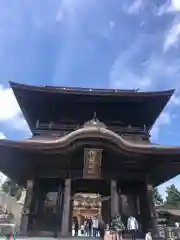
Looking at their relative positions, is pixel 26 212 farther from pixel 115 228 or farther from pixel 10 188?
pixel 10 188

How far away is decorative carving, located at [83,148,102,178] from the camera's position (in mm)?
11523

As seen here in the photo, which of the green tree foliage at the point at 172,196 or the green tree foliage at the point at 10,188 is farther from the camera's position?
the green tree foliage at the point at 172,196

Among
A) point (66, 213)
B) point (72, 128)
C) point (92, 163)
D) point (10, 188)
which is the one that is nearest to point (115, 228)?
point (66, 213)

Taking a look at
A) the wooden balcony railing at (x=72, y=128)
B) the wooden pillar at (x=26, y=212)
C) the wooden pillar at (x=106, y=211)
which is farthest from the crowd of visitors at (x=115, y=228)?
the wooden balcony railing at (x=72, y=128)

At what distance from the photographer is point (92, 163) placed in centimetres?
1169

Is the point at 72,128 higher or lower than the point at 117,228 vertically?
higher

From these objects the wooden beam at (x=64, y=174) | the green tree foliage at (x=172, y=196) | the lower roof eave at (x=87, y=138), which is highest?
the green tree foliage at (x=172, y=196)

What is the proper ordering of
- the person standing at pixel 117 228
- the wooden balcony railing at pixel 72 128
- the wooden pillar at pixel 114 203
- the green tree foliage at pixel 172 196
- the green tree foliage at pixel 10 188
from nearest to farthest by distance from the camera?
the person standing at pixel 117 228 → the wooden pillar at pixel 114 203 → the wooden balcony railing at pixel 72 128 → the green tree foliage at pixel 10 188 → the green tree foliage at pixel 172 196

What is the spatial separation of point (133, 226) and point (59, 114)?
22.2ft

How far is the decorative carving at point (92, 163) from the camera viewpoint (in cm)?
1152

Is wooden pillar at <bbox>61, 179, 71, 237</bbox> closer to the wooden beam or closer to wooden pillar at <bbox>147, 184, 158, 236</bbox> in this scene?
the wooden beam

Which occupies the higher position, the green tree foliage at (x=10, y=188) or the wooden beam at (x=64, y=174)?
the green tree foliage at (x=10, y=188)

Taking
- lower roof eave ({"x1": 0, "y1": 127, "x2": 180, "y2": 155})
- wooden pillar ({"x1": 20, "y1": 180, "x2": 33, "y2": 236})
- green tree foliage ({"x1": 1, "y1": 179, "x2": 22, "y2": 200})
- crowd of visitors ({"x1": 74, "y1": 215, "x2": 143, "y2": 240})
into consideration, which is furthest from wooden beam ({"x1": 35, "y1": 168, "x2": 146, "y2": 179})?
green tree foliage ({"x1": 1, "y1": 179, "x2": 22, "y2": 200})

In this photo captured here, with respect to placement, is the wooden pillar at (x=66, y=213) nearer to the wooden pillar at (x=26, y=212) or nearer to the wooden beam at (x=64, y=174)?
the wooden beam at (x=64, y=174)
